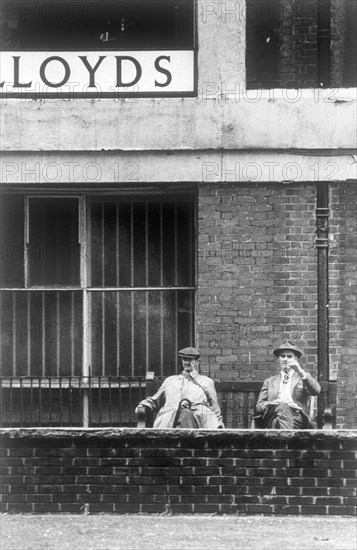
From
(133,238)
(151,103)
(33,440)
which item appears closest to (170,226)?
(133,238)

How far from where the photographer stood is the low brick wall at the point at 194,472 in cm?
917

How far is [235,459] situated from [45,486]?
1.68m

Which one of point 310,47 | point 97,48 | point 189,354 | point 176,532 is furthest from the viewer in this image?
point 97,48

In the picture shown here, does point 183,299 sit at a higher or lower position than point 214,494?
higher

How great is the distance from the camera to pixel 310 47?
37.6ft

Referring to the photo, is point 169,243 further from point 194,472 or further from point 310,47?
point 194,472

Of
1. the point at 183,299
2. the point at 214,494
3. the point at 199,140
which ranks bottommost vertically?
the point at 214,494

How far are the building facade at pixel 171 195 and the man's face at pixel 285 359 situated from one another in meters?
0.87

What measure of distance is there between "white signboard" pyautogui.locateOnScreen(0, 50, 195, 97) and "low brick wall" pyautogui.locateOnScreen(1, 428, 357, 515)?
4.03 metres

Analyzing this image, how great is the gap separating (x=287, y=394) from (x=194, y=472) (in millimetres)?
1471

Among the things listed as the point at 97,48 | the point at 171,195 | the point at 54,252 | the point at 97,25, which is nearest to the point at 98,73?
the point at 97,48

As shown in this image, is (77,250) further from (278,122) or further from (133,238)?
(278,122)

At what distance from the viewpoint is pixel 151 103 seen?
11.4 metres

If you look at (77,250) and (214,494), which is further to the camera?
(77,250)
